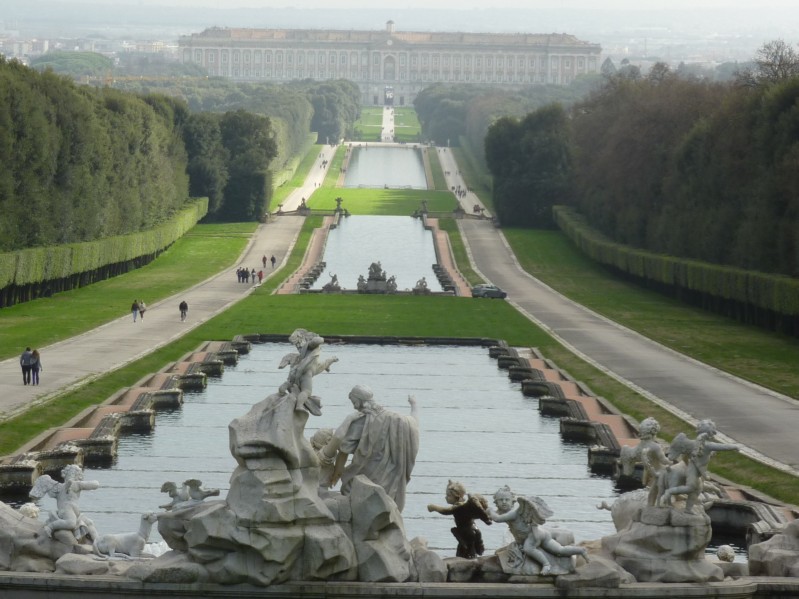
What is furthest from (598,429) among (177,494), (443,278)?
(443,278)

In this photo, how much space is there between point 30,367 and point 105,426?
7792mm

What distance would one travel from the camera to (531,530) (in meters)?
21.6

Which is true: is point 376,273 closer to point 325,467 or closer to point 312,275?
point 312,275

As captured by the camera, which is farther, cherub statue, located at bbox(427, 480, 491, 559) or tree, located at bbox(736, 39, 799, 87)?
tree, located at bbox(736, 39, 799, 87)

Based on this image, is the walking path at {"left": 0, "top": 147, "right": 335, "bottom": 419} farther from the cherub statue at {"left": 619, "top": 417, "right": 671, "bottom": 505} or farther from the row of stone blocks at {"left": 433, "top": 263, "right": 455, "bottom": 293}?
the cherub statue at {"left": 619, "top": 417, "right": 671, "bottom": 505}

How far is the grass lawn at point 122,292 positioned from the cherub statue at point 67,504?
31.1 m

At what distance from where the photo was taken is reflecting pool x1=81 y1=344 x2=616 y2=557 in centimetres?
3117

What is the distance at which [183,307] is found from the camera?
216 feet

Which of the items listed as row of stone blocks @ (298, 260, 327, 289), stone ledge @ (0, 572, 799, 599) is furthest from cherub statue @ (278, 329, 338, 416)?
row of stone blocks @ (298, 260, 327, 289)

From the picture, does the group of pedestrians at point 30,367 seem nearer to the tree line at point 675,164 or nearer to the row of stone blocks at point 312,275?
the tree line at point 675,164

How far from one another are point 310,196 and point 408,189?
1308 cm

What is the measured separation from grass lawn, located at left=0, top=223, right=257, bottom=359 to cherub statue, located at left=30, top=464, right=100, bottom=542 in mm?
31110

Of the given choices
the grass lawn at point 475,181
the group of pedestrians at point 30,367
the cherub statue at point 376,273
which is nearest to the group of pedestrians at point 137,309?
the cherub statue at point 376,273

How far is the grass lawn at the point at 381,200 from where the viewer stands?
5005 inches
